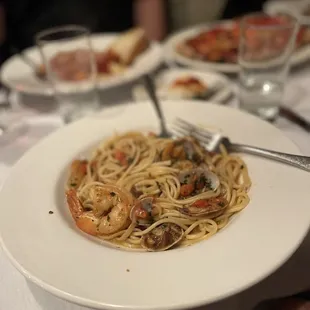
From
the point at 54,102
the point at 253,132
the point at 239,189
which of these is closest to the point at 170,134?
the point at 253,132

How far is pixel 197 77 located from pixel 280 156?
2.44 ft

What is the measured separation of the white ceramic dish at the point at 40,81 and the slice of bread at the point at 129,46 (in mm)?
28

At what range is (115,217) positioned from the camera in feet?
3.65

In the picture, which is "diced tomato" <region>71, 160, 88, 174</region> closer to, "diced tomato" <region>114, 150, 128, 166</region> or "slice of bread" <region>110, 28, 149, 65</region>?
"diced tomato" <region>114, 150, 128, 166</region>

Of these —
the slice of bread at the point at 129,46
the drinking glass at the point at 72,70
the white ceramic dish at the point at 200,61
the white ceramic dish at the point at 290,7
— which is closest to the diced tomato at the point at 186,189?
the drinking glass at the point at 72,70

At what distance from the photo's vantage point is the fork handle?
114cm

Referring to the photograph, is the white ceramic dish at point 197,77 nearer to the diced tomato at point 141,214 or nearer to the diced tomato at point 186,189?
the diced tomato at point 186,189

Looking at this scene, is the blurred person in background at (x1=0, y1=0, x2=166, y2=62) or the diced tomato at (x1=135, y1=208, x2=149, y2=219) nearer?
the diced tomato at (x1=135, y1=208, x2=149, y2=219)

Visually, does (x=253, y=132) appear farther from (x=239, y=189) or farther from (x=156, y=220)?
(x=156, y=220)

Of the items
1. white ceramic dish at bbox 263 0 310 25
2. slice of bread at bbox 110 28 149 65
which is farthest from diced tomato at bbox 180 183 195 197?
white ceramic dish at bbox 263 0 310 25

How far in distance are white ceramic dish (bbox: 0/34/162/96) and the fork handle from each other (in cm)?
71

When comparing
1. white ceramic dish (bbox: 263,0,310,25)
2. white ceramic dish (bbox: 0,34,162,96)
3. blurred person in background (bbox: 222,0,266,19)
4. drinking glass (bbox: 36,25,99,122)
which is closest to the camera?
drinking glass (bbox: 36,25,99,122)

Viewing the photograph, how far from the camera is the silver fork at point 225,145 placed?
1.15 metres

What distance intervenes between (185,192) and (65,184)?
1.11 ft
